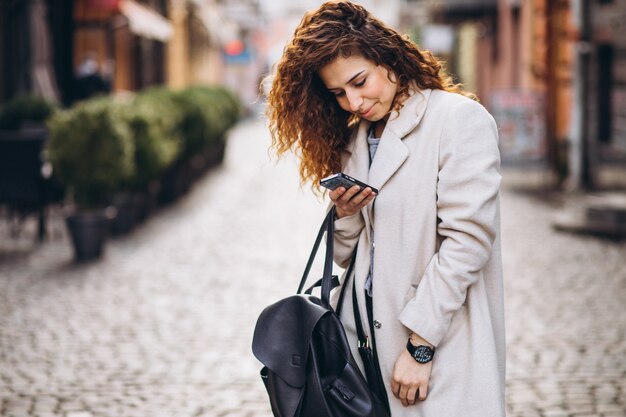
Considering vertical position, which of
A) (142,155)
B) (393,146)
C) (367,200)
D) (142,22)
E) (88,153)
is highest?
(142,22)

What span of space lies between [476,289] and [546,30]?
14.3 meters

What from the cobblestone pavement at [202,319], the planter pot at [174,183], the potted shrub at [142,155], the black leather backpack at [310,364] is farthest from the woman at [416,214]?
the planter pot at [174,183]

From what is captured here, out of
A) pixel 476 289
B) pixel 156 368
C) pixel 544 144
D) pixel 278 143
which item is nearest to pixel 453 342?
pixel 476 289

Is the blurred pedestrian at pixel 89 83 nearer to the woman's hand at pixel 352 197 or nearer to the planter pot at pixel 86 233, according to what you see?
the planter pot at pixel 86 233

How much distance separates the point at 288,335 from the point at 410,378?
12.5 inches

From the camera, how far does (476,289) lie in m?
2.52

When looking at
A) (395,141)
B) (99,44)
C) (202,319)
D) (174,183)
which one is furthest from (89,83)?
(395,141)

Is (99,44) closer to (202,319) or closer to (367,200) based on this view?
(202,319)

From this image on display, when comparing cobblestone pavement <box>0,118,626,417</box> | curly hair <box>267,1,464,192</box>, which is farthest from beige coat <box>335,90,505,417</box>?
cobblestone pavement <box>0,118,626,417</box>

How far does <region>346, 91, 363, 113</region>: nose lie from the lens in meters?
2.58

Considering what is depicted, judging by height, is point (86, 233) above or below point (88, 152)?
below

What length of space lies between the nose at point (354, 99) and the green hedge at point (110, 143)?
7.10m

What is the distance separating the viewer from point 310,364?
8.05 ft

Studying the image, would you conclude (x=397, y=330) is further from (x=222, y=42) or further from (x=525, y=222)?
(x=222, y=42)
